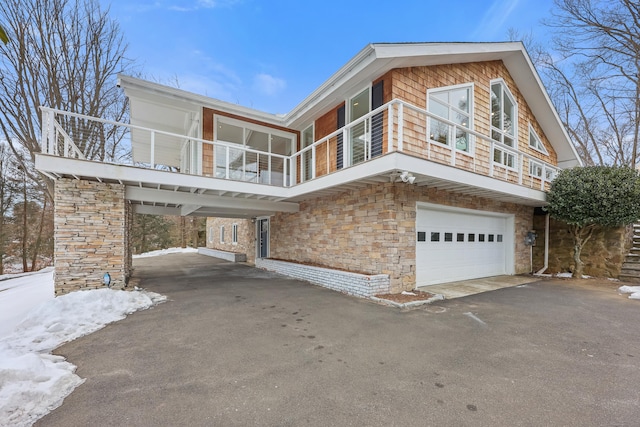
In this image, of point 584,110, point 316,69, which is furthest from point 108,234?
point 316,69

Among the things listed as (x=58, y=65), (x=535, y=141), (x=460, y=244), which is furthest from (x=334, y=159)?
(x=58, y=65)

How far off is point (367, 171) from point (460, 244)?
497 centimetres

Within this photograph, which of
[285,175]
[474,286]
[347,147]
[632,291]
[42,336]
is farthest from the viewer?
[285,175]

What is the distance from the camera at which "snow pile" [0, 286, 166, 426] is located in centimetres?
265

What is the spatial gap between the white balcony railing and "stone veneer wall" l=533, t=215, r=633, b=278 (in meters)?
2.07

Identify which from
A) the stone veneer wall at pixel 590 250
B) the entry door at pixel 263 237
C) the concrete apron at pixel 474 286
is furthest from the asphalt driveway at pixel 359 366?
the entry door at pixel 263 237

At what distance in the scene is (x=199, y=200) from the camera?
898cm

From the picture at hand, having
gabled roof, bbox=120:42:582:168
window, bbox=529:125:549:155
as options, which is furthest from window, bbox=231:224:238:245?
window, bbox=529:125:549:155

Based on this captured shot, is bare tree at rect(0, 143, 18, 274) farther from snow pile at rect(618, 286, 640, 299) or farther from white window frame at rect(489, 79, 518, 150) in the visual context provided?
snow pile at rect(618, 286, 640, 299)

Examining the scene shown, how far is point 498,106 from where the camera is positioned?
10.1 meters

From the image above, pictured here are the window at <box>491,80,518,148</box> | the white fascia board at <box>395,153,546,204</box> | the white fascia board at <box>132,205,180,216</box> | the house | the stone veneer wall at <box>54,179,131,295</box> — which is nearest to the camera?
the white fascia board at <box>395,153,546,204</box>

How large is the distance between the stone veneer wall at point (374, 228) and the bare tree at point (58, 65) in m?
9.32

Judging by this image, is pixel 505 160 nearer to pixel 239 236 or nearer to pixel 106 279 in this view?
pixel 106 279

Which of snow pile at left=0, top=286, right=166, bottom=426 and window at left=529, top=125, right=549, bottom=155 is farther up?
window at left=529, top=125, right=549, bottom=155
